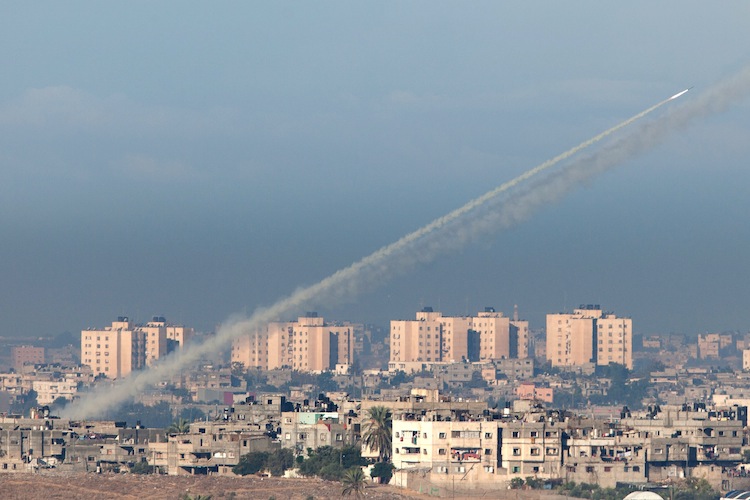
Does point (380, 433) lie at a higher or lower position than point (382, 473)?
higher

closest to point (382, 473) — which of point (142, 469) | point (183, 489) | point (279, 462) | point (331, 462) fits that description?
point (331, 462)

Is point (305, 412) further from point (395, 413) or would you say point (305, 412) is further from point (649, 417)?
point (649, 417)

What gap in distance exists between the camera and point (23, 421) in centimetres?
12675

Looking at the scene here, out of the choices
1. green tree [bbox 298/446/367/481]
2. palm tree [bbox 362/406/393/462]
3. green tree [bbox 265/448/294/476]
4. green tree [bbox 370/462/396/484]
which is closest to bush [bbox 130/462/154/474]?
green tree [bbox 265/448/294/476]

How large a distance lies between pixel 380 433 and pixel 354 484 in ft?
53.0

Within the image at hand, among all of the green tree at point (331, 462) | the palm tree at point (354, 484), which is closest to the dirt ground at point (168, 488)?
the palm tree at point (354, 484)

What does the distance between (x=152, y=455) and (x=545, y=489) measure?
82.3 ft

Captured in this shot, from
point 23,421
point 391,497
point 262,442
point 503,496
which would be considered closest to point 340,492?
point 391,497

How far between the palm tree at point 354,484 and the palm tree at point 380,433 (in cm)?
1308

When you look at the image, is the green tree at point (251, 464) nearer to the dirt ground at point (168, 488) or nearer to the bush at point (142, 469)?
the bush at point (142, 469)

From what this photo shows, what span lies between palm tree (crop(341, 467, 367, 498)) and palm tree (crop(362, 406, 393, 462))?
42.9 feet

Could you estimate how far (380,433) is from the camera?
109 m

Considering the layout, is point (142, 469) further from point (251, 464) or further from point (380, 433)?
point (380, 433)

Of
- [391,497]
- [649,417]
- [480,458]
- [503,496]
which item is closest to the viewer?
[391,497]
